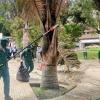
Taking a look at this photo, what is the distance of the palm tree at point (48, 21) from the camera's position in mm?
11414

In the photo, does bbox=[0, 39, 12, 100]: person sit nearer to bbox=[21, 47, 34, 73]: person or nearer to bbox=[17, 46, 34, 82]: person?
bbox=[17, 46, 34, 82]: person

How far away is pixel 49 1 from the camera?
11.4 m

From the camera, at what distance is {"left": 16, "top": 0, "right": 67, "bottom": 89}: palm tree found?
1141 centimetres

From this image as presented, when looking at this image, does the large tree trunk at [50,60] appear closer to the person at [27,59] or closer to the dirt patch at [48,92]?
the dirt patch at [48,92]

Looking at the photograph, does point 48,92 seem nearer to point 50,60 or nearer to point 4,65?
point 50,60

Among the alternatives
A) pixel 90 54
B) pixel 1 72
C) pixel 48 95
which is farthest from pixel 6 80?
pixel 90 54

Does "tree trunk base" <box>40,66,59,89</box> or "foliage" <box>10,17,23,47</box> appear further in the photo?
"foliage" <box>10,17,23,47</box>

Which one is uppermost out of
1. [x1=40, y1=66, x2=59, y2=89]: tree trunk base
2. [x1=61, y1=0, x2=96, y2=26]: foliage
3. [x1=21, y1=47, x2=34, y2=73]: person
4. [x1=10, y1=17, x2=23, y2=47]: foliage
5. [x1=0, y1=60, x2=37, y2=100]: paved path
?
[x1=61, y1=0, x2=96, y2=26]: foliage

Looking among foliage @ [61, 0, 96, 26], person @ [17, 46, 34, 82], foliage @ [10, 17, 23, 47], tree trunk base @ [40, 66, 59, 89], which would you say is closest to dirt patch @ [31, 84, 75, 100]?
tree trunk base @ [40, 66, 59, 89]

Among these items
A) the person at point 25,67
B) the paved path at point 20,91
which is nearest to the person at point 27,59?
the person at point 25,67

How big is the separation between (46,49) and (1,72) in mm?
2113

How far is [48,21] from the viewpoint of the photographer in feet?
38.0

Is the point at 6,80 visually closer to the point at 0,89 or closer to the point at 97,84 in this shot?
the point at 0,89

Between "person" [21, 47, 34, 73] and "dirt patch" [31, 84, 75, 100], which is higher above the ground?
"person" [21, 47, 34, 73]
